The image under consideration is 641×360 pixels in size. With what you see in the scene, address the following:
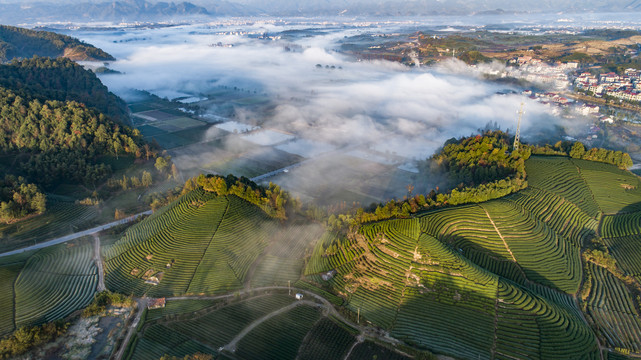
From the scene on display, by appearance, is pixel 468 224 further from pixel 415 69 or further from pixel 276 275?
pixel 415 69

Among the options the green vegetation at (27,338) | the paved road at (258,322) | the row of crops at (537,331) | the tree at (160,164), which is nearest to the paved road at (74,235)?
the tree at (160,164)

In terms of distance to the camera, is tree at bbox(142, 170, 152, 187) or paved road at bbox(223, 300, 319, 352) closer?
paved road at bbox(223, 300, 319, 352)

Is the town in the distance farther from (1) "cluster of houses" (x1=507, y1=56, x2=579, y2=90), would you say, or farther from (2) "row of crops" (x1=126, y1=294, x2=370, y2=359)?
(1) "cluster of houses" (x1=507, y1=56, x2=579, y2=90)

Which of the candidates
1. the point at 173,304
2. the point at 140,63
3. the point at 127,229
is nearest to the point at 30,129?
the point at 127,229

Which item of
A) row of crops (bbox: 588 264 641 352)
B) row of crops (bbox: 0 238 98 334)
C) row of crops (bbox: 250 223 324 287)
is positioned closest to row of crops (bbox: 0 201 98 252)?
row of crops (bbox: 0 238 98 334)

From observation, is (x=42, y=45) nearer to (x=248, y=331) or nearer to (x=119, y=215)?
(x=119, y=215)

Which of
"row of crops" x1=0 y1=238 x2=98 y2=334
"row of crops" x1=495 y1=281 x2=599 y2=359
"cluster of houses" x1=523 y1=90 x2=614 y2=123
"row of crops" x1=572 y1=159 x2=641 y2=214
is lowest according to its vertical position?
"row of crops" x1=0 y1=238 x2=98 y2=334
